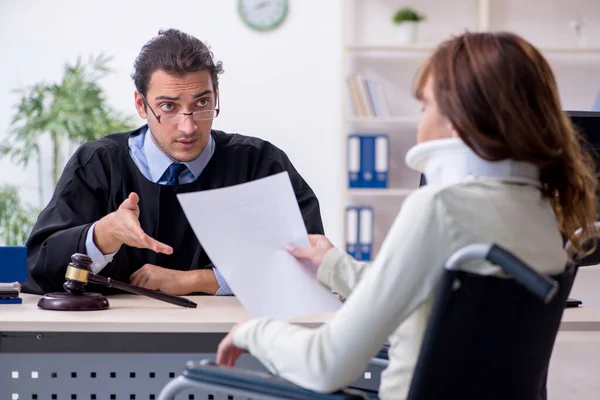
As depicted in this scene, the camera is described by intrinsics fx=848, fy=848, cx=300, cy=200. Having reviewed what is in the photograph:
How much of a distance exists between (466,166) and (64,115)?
3629mm

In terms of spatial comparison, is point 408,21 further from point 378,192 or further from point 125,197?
point 125,197

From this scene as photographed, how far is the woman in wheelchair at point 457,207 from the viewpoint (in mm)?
1152

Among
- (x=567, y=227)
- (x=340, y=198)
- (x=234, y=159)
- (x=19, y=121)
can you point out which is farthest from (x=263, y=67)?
(x=567, y=227)

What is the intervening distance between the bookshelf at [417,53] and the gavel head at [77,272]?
2.91 meters

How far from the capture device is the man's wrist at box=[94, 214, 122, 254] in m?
2.13

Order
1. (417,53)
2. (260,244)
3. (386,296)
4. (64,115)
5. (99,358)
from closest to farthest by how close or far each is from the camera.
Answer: (386,296)
(260,244)
(99,358)
(64,115)
(417,53)

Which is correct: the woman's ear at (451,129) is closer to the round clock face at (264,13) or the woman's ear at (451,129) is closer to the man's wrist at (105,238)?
the man's wrist at (105,238)

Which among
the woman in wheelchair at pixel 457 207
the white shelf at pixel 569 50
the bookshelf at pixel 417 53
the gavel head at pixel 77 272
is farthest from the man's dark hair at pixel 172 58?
the white shelf at pixel 569 50

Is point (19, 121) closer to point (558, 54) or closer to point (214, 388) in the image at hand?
point (558, 54)

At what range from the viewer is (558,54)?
4.86 meters

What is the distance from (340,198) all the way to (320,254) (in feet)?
9.77

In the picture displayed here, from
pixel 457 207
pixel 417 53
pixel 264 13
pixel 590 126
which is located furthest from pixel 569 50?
pixel 457 207

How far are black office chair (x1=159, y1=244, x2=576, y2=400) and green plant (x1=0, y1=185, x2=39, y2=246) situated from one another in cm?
373

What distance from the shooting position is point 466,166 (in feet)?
4.13
